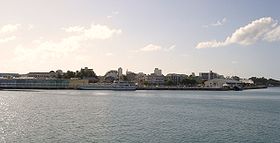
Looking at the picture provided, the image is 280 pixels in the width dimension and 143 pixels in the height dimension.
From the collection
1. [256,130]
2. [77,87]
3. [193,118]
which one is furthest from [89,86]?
[256,130]

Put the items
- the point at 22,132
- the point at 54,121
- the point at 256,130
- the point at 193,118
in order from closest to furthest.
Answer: the point at 22,132 → the point at 256,130 → the point at 54,121 → the point at 193,118

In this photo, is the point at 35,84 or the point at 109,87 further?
the point at 35,84

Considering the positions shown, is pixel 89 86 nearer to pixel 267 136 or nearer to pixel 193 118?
pixel 193 118

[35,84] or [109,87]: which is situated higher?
[35,84]

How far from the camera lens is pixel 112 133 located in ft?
87.3

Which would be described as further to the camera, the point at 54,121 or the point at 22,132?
the point at 54,121

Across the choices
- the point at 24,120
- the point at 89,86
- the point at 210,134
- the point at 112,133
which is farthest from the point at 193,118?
the point at 89,86

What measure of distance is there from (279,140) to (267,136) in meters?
1.73

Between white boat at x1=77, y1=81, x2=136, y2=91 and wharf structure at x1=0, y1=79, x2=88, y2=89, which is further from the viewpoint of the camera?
wharf structure at x1=0, y1=79, x2=88, y2=89

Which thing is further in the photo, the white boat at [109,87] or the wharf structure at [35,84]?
the wharf structure at [35,84]

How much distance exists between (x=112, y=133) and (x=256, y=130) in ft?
35.6

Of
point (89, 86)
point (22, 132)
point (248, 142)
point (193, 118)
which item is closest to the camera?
point (248, 142)

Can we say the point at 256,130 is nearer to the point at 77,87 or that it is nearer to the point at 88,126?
the point at 88,126

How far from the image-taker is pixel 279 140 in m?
25.0
